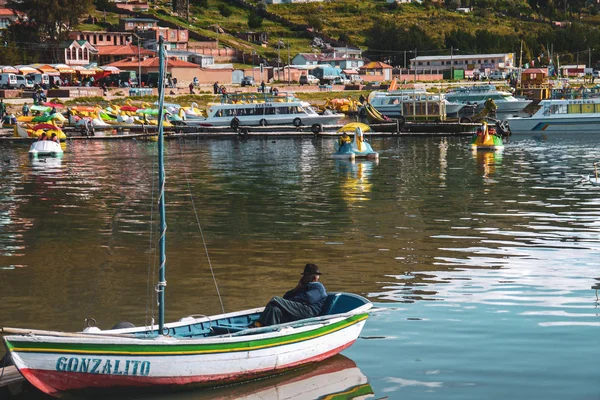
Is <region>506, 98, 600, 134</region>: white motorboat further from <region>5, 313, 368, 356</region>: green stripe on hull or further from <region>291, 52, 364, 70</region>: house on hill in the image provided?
<region>291, 52, 364, 70</region>: house on hill

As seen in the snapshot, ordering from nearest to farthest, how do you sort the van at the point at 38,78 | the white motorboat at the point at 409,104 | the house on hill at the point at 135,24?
the white motorboat at the point at 409,104 < the van at the point at 38,78 < the house on hill at the point at 135,24

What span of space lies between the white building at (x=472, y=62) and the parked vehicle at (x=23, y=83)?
9234cm

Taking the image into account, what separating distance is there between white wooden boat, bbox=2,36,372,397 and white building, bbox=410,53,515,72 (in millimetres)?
171908

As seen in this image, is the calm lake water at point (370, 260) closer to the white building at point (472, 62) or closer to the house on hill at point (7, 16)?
the house on hill at point (7, 16)

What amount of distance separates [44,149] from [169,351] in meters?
50.5

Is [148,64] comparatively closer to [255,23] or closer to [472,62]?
[255,23]

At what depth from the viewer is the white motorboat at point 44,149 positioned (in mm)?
62344

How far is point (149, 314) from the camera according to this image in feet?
66.9

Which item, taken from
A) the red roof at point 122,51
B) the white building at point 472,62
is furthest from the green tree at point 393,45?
the red roof at point 122,51

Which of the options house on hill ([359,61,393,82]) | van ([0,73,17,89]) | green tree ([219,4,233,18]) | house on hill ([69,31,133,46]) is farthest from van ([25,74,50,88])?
green tree ([219,4,233,18])

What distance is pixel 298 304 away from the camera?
1691cm

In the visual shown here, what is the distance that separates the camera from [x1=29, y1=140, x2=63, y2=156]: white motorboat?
6234 centimetres

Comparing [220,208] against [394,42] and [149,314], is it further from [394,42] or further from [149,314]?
[394,42]

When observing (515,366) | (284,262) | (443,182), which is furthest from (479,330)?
(443,182)
